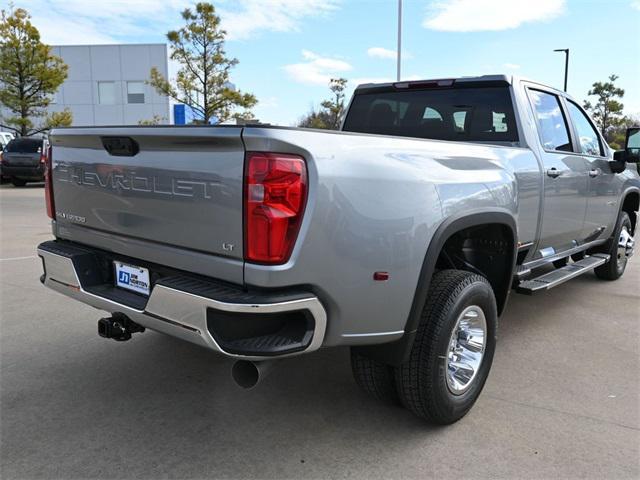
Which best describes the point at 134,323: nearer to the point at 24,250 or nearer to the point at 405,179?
the point at 405,179

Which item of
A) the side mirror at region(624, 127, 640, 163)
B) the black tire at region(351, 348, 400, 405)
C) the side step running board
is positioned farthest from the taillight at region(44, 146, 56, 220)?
the side mirror at region(624, 127, 640, 163)

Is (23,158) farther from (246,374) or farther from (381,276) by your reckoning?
(381,276)

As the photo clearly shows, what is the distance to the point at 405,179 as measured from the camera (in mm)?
2467

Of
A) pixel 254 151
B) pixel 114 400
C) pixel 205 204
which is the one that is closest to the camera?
pixel 254 151

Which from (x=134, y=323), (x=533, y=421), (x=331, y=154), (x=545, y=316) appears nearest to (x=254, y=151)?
(x=331, y=154)

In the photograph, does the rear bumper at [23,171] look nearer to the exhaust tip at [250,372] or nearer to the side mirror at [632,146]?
the side mirror at [632,146]

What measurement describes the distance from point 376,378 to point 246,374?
2.61ft

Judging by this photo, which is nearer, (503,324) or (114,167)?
(114,167)

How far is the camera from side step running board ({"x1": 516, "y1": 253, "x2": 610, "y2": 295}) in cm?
380

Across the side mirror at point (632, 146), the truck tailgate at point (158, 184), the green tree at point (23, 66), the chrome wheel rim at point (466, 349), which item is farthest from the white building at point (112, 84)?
the chrome wheel rim at point (466, 349)

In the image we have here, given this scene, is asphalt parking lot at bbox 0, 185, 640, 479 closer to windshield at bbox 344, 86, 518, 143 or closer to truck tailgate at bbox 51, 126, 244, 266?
truck tailgate at bbox 51, 126, 244, 266

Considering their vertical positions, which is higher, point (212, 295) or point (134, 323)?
point (212, 295)

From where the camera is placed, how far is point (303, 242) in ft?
7.11

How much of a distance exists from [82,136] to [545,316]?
Result: 4.02m
